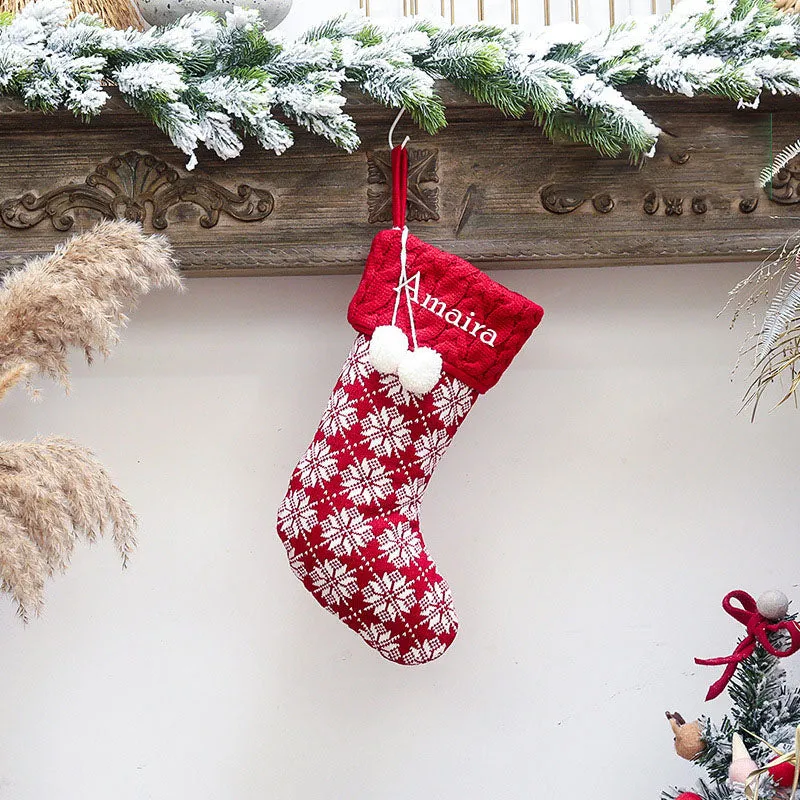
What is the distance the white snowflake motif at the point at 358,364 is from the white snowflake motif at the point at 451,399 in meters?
0.09

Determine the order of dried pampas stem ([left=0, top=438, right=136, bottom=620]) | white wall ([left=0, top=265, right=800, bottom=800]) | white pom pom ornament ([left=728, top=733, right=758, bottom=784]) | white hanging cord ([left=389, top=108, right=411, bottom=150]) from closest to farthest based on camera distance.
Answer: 1. dried pampas stem ([left=0, top=438, right=136, bottom=620])
2. white pom pom ornament ([left=728, top=733, right=758, bottom=784])
3. white hanging cord ([left=389, top=108, right=411, bottom=150])
4. white wall ([left=0, top=265, right=800, bottom=800])

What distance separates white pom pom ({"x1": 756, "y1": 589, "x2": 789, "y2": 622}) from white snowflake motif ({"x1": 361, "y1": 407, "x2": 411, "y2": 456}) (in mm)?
478

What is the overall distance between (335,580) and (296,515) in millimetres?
93

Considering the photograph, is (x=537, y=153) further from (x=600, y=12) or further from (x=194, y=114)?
(x=194, y=114)

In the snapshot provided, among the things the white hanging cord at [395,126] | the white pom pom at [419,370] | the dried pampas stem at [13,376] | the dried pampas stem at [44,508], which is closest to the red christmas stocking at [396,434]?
the white pom pom at [419,370]

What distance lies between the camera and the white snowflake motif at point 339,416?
1.09 metres

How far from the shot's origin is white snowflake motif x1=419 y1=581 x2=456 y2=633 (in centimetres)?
106

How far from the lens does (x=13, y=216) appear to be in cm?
112

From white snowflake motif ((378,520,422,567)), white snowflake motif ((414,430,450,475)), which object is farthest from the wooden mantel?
white snowflake motif ((378,520,422,567))

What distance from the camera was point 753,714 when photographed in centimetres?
105

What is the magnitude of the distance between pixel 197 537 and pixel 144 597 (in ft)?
0.38

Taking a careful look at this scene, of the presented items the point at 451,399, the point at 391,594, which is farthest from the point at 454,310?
the point at 391,594

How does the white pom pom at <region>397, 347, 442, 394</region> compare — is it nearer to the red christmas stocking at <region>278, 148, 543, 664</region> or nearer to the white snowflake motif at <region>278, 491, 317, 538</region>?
the red christmas stocking at <region>278, 148, 543, 664</region>

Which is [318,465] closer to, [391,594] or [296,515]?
[296,515]
